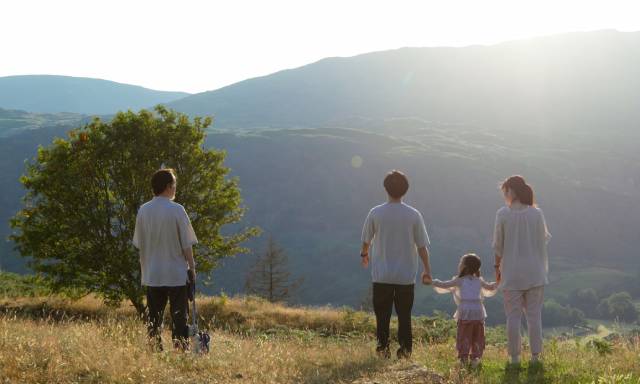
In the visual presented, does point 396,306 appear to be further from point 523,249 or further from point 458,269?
point 523,249

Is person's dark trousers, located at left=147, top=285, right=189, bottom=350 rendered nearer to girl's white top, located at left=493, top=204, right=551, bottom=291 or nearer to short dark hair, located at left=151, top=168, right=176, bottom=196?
short dark hair, located at left=151, top=168, right=176, bottom=196

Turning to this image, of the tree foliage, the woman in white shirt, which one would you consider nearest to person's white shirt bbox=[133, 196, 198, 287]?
the woman in white shirt

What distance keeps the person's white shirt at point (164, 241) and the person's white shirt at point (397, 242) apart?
223 centimetres

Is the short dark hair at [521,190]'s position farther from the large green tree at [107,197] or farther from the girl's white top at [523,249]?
the large green tree at [107,197]

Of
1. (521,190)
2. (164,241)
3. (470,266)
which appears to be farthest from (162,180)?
(521,190)

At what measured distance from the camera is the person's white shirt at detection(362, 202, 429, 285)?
7.75 m

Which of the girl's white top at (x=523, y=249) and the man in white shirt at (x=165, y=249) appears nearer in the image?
the man in white shirt at (x=165, y=249)

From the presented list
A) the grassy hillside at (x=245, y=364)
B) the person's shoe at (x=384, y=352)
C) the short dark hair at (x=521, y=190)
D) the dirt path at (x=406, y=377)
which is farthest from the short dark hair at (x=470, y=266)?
the dirt path at (x=406, y=377)

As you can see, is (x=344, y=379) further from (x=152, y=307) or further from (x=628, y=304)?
(x=628, y=304)

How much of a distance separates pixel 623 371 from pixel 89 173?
13480 millimetres

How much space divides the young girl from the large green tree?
1013 centimetres

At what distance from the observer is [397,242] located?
780 centimetres

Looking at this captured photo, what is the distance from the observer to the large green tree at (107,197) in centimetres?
1612

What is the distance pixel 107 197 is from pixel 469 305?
11596 millimetres
